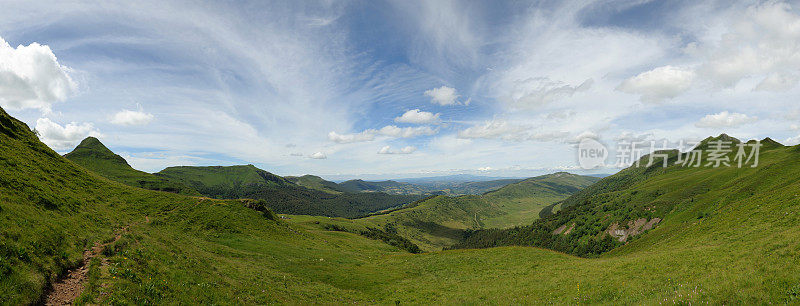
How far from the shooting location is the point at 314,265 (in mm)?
A: 40500

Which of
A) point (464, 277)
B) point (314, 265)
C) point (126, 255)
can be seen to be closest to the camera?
point (126, 255)

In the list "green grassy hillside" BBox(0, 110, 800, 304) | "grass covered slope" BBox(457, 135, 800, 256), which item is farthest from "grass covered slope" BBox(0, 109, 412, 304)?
"grass covered slope" BBox(457, 135, 800, 256)

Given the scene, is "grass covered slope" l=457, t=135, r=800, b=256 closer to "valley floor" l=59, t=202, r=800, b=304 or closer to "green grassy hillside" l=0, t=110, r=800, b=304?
"green grassy hillside" l=0, t=110, r=800, b=304

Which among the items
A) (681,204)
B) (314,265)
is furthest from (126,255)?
(681,204)

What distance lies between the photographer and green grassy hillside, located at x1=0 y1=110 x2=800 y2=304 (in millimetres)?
14727

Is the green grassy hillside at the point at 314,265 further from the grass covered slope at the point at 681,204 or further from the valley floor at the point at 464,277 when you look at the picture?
the grass covered slope at the point at 681,204

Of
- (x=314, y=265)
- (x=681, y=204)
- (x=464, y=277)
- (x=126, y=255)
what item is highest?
(x=126, y=255)

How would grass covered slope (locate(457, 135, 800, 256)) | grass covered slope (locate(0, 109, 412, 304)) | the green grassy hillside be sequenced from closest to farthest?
grass covered slope (locate(0, 109, 412, 304))
the green grassy hillside
grass covered slope (locate(457, 135, 800, 256))

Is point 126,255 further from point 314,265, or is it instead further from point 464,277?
point 464,277

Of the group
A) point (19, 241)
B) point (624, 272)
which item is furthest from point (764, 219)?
point (19, 241)

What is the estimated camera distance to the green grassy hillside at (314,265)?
1473cm

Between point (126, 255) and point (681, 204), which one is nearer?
point (126, 255)

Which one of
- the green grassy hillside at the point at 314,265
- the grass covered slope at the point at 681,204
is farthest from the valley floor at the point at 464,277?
the grass covered slope at the point at 681,204

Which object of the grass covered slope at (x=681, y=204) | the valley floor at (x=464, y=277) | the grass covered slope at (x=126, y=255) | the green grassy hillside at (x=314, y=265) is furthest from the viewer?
the grass covered slope at (x=681, y=204)
